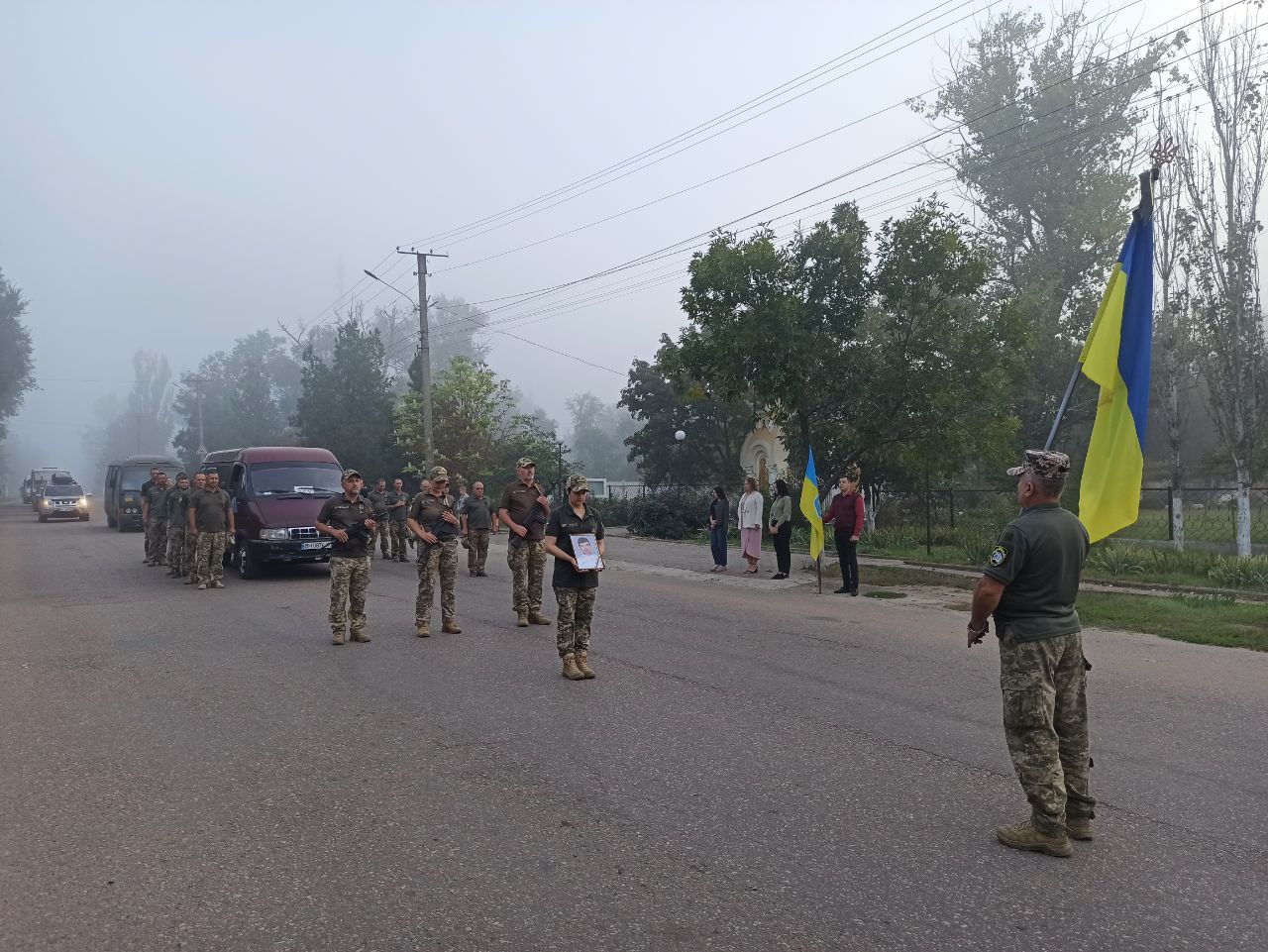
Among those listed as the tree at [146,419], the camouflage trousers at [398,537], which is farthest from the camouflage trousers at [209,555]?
the tree at [146,419]

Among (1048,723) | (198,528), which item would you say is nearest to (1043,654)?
(1048,723)

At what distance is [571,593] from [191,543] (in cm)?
1097

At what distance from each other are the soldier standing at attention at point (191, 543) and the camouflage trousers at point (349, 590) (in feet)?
22.2

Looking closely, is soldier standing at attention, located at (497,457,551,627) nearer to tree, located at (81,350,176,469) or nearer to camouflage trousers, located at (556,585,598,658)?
camouflage trousers, located at (556,585,598,658)

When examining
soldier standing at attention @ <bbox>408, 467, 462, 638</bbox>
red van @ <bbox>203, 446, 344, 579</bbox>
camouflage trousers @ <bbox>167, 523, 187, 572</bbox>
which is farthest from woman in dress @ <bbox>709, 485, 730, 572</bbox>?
camouflage trousers @ <bbox>167, 523, 187, 572</bbox>

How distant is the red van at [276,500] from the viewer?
54.1 feet

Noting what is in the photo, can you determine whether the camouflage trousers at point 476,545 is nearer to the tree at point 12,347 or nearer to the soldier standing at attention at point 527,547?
the soldier standing at attention at point 527,547

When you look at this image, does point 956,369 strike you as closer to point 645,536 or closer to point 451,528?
point 451,528

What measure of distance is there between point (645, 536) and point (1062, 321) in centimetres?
1469

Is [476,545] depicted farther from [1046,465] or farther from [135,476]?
[135,476]

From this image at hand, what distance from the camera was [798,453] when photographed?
732 inches

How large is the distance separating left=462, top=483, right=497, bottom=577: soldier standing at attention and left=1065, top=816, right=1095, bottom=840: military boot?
45.0 ft

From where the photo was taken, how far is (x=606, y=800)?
203 inches

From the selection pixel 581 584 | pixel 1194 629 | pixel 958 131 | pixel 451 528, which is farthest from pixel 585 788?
pixel 958 131
